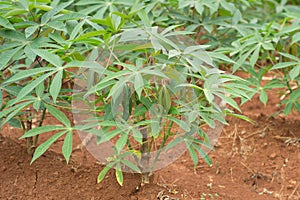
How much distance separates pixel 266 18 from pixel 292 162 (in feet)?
4.31

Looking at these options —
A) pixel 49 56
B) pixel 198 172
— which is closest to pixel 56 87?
pixel 49 56

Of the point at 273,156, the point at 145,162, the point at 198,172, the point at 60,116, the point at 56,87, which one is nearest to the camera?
the point at 56,87

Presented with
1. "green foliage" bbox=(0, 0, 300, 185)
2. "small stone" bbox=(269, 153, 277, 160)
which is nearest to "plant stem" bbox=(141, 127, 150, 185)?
"green foliage" bbox=(0, 0, 300, 185)

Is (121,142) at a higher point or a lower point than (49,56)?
lower

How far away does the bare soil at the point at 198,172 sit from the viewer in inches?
91.2

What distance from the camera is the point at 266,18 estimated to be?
12.5 feet

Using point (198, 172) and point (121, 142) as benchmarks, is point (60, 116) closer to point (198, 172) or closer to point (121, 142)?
point (121, 142)

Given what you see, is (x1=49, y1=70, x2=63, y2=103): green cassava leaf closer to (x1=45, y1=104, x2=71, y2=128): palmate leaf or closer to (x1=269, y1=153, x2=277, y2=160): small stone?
(x1=45, y1=104, x2=71, y2=128): palmate leaf

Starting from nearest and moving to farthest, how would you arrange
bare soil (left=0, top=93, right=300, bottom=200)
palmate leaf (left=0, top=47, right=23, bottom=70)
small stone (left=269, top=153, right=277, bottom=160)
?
palmate leaf (left=0, top=47, right=23, bottom=70) → bare soil (left=0, top=93, right=300, bottom=200) → small stone (left=269, top=153, right=277, bottom=160)

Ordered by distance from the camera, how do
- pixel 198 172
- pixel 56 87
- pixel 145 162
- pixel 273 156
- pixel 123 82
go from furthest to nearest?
pixel 273 156, pixel 198 172, pixel 145 162, pixel 56 87, pixel 123 82

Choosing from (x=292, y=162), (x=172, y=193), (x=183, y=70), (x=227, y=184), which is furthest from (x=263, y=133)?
(x=183, y=70)

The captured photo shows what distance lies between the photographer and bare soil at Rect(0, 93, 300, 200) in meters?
2.32

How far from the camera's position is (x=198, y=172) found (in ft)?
9.11

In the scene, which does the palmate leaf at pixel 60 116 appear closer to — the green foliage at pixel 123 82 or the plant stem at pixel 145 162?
the green foliage at pixel 123 82
